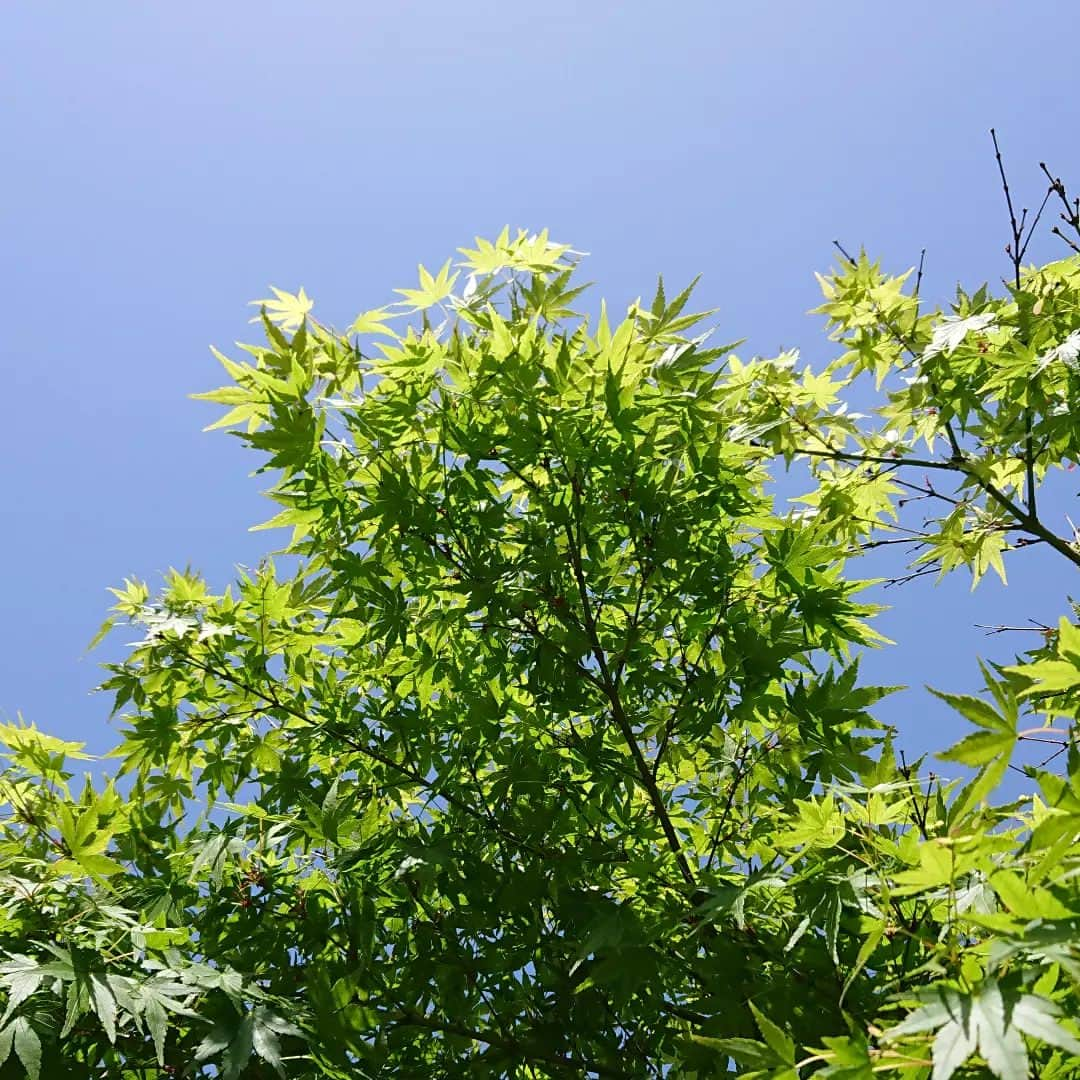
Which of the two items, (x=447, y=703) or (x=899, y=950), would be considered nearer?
(x=899, y=950)

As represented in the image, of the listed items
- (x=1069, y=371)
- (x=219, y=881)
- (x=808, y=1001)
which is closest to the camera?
(x=808, y=1001)

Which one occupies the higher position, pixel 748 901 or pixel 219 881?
pixel 219 881

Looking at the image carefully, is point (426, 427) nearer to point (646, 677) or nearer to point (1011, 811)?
point (646, 677)

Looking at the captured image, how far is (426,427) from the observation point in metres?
2.30

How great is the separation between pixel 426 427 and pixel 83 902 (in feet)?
4.17

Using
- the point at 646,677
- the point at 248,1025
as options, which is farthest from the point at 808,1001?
the point at 248,1025

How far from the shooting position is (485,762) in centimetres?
227

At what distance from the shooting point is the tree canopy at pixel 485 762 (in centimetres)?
172

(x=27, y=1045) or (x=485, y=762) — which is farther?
(x=485, y=762)

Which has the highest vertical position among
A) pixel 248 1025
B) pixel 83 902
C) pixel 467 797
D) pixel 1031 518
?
pixel 1031 518

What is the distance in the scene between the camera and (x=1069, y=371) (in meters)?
2.82

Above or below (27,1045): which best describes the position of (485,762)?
above

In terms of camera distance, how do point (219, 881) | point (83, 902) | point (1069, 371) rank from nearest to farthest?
point (83, 902) < point (219, 881) < point (1069, 371)

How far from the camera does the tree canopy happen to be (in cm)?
172
